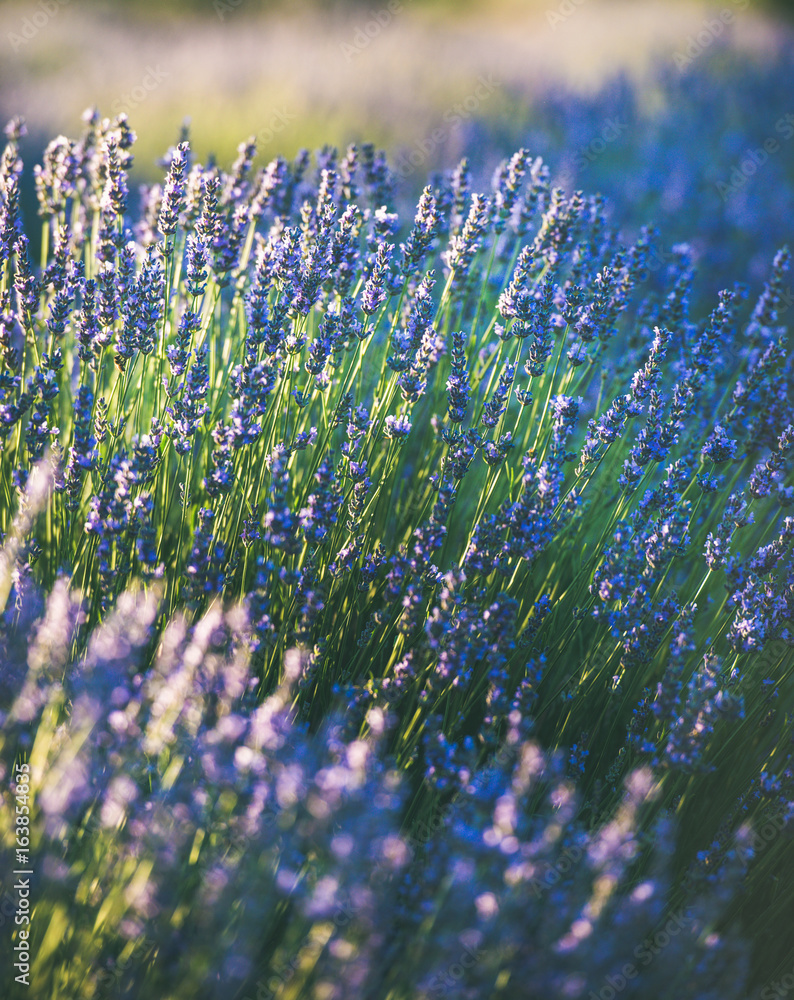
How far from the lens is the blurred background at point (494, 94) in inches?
290

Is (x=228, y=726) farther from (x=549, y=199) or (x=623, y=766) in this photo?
(x=549, y=199)

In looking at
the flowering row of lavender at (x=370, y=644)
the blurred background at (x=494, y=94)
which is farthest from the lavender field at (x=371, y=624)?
the blurred background at (x=494, y=94)

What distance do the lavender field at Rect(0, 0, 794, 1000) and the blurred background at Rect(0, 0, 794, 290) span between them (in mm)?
2949

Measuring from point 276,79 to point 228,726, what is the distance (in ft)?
42.7

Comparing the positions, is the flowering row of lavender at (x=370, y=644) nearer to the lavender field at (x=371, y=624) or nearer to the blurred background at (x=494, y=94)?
the lavender field at (x=371, y=624)

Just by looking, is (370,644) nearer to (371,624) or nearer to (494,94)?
(371,624)

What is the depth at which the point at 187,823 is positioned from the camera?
1.41 meters

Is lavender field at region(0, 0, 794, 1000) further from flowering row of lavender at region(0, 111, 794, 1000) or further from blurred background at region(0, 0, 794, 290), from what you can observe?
blurred background at region(0, 0, 794, 290)

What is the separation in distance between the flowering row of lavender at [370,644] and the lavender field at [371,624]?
0.01 meters

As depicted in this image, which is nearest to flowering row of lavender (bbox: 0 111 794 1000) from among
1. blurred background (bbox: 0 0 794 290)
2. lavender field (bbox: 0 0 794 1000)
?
lavender field (bbox: 0 0 794 1000)

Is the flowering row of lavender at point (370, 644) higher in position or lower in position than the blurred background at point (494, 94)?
lower

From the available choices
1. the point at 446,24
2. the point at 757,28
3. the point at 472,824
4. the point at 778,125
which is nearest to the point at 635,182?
the point at 778,125

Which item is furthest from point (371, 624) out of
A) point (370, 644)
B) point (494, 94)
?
point (494, 94)

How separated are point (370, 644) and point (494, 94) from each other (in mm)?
10565
